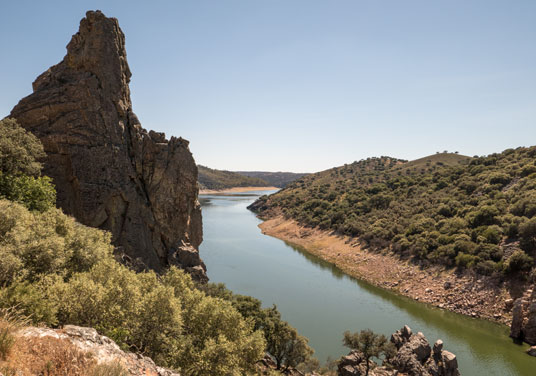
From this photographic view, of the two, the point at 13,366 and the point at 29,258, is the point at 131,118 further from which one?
the point at 13,366

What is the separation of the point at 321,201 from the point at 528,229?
194ft

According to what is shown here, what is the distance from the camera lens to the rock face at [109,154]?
30.0 meters

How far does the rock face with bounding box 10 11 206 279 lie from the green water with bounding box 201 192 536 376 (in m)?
14.0

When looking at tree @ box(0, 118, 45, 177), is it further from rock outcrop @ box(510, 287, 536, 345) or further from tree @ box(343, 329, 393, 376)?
rock outcrop @ box(510, 287, 536, 345)

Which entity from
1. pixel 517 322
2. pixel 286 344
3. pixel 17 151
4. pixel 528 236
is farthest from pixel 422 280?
pixel 17 151

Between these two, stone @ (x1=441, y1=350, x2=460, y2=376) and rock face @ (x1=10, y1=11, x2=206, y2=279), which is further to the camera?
rock face @ (x1=10, y1=11, x2=206, y2=279)

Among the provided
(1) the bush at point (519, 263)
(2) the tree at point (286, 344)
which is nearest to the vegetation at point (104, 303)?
(2) the tree at point (286, 344)

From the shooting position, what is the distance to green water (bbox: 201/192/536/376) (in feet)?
93.2

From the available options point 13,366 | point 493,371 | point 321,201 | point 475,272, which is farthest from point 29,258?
point 321,201

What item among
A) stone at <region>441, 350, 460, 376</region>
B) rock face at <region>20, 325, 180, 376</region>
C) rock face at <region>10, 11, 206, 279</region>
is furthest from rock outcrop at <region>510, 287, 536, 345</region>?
rock face at <region>20, 325, 180, 376</region>

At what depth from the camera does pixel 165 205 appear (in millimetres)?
36125

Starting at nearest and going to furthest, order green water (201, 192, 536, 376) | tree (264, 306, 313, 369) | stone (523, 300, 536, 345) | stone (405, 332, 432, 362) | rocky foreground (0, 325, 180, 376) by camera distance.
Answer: rocky foreground (0, 325, 180, 376), tree (264, 306, 313, 369), stone (405, 332, 432, 362), green water (201, 192, 536, 376), stone (523, 300, 536, 345)

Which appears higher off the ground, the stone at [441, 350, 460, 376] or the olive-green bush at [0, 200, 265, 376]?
the olive-green bush at [0, 200, 265, 376]

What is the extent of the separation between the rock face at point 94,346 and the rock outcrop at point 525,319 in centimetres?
3694
